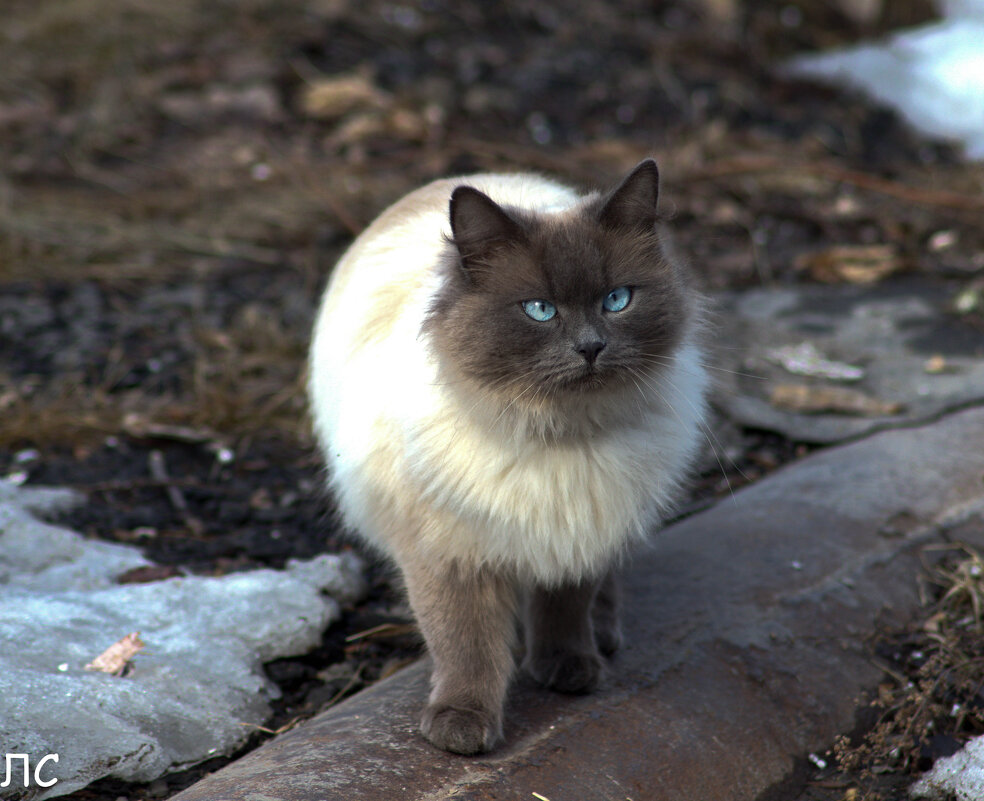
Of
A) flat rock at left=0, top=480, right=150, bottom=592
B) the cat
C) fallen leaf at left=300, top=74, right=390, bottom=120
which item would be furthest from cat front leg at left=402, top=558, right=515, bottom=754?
fallen leaf at left=300, top=74, right=390, bottom=120

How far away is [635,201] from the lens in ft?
8.07

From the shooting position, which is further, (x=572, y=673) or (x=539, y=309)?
(x=572, y=673)

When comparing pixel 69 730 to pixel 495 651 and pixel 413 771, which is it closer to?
pixel 413 771

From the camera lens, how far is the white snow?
718cm

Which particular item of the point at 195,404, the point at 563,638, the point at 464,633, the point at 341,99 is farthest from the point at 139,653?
the point at 341,99

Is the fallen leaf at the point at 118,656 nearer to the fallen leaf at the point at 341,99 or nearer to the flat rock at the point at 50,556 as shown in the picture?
the flat rock at the point at 50,556

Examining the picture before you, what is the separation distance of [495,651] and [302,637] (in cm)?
78

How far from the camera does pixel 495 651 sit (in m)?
2.51

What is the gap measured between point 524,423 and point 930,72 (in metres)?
6.41

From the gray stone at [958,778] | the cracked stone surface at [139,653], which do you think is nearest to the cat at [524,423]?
the cracked stone surface at [139,653]

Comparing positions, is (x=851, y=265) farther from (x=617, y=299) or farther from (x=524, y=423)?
(x=524, y=423)

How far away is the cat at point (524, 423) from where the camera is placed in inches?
92.7

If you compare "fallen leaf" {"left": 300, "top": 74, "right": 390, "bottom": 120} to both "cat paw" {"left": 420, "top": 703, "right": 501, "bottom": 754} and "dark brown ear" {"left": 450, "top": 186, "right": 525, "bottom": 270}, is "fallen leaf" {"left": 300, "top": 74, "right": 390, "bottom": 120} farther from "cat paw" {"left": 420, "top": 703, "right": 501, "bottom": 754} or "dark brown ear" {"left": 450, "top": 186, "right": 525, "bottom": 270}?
"cat paw" {"left": 420, "top": 703, "right": 501, "bottom": 754}

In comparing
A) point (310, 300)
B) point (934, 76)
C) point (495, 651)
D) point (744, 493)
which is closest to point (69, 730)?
point (495, 651)
